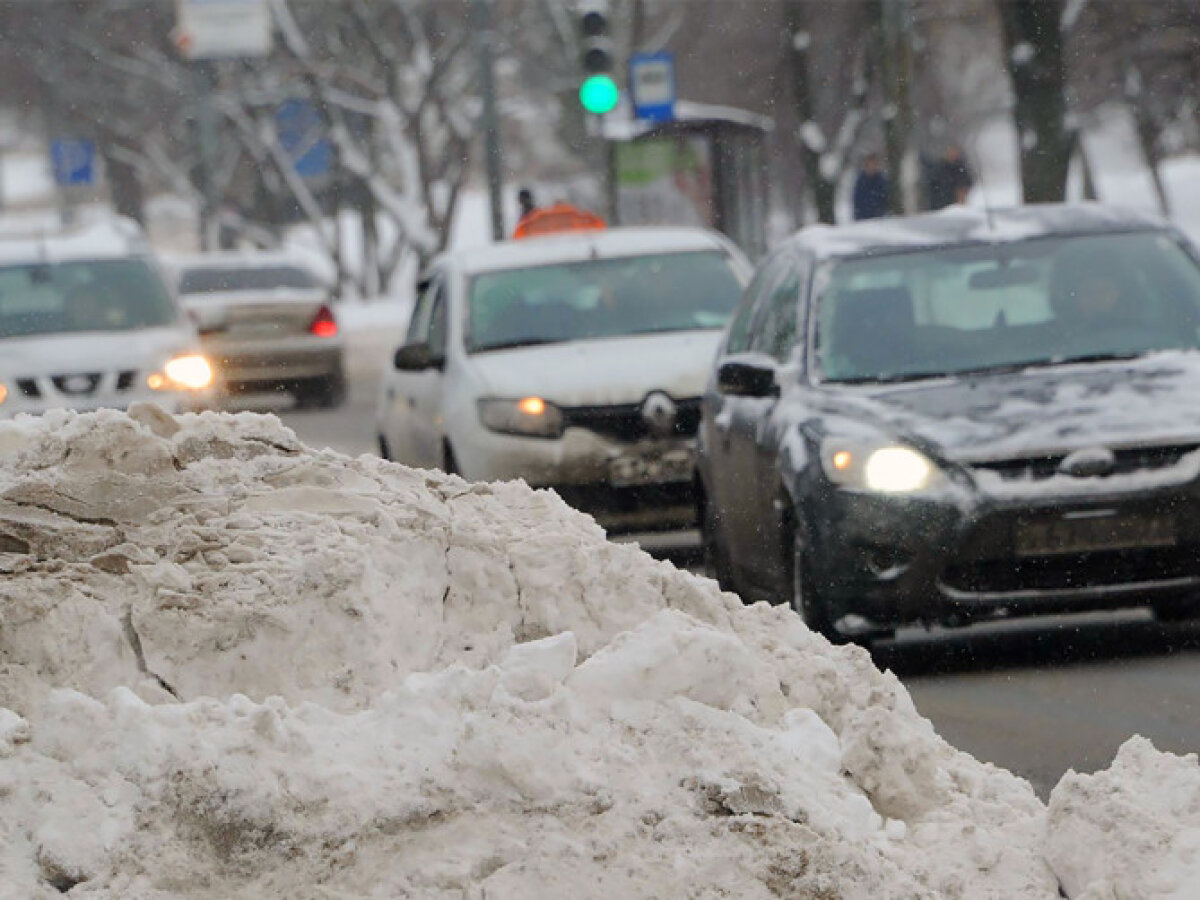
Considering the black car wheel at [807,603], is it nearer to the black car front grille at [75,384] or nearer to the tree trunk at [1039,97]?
the black car front grille at [75,384]

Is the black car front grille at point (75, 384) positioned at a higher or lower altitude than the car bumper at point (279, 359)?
higher

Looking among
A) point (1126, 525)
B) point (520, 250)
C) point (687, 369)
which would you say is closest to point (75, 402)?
point (520, 250)

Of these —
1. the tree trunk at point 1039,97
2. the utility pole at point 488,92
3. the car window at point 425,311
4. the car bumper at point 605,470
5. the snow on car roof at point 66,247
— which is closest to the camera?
the car bumper at point 605,470

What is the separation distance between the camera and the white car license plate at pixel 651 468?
43.4 feet

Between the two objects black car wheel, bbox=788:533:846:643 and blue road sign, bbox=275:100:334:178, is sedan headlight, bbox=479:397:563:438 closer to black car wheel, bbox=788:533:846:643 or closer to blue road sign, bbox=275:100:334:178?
black car wheel, bbox=788:533:846:643

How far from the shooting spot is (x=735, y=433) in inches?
431

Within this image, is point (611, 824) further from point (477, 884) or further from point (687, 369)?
point (687, 369)

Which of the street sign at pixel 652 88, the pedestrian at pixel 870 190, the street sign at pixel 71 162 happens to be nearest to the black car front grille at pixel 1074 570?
the street sign at pixel 652 88

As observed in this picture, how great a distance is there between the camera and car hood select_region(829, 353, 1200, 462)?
30.9ft

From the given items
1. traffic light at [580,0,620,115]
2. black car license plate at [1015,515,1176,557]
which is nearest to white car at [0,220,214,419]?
traffic light at [580,0,620,115]

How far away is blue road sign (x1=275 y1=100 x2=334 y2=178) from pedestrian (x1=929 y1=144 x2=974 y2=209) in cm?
2999

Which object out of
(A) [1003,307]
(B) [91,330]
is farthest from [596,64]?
(A) [1003,307]

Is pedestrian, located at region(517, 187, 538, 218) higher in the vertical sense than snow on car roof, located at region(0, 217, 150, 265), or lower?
lower

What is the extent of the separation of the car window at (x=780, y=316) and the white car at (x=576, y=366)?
1.84 meters
